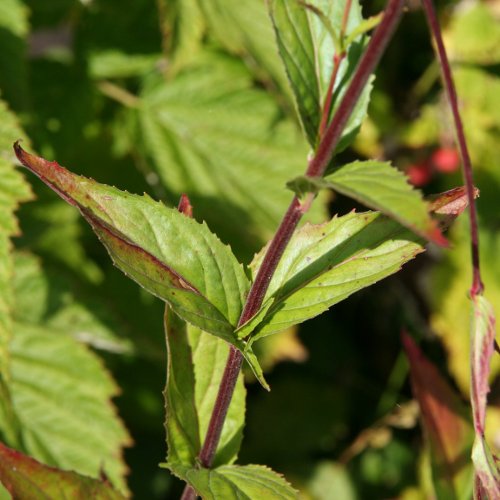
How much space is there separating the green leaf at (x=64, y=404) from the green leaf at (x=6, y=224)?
22 centimetres

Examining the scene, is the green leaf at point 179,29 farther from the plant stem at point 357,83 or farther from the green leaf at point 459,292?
the green leaf at point 459,292

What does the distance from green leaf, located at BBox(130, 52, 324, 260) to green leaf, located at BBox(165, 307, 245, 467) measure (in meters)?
0.59

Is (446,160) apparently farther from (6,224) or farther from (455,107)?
(455,107)

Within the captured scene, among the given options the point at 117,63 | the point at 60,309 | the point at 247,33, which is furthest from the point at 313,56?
the point at 117,63

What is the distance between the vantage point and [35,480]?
0.81 m

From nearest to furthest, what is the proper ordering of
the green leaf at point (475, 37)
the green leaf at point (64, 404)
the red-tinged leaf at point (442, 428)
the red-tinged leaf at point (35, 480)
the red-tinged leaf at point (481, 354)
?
the red-tinged leaf at point (481, 354), the red-tinged leaf at point (35, 480), the red-tinged leaf at point (442, 428), the green leaf at point (64, 404), the green leaf at point (475, 37)

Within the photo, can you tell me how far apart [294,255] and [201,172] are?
0.79 meters

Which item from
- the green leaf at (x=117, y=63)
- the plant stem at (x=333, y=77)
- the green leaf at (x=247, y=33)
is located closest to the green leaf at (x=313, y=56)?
the plant stem at (x=333, y=77)

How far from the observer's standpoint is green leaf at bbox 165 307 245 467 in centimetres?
88

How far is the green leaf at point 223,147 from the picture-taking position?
5.03 feet

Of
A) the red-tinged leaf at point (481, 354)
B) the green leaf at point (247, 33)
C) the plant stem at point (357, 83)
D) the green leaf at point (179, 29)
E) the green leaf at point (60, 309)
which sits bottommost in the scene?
the green leaf at point (60, 309)

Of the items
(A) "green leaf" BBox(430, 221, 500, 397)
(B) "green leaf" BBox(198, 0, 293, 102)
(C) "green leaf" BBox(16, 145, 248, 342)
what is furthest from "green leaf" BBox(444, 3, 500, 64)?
(C) "green leaf" BBox(16, 145, 248, 342)

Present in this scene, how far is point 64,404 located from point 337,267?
2.26 feet

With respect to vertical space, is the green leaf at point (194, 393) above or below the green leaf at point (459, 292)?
below
